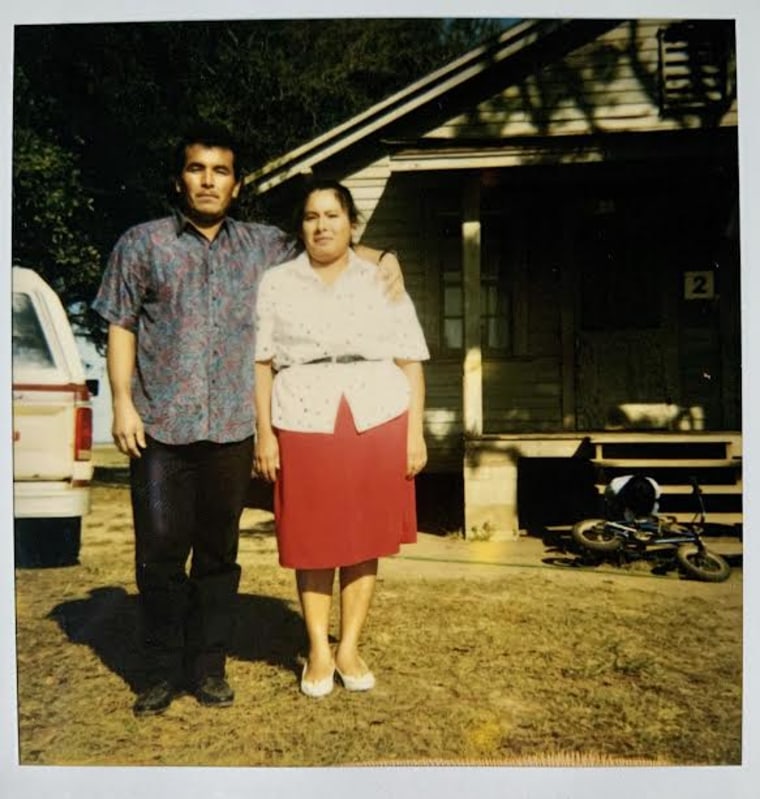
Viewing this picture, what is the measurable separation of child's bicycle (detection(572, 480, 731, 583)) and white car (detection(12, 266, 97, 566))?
8.02 ft

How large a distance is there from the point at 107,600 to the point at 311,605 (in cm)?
98

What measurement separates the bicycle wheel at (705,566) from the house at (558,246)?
28 cm

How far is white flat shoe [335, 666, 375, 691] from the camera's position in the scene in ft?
9.20

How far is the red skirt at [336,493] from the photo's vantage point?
2754mm

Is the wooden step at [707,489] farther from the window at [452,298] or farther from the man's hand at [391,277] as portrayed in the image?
the man's hand at [391,277]

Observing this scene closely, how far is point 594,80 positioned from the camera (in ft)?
15.8

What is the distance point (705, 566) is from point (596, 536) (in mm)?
525

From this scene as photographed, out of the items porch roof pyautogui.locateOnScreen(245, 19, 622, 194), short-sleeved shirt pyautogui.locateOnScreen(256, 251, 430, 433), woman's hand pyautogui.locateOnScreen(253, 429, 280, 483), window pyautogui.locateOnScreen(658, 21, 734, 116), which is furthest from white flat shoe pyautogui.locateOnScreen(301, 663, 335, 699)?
window pyautogui.locateOnScreen(658, 21, 734, 116)

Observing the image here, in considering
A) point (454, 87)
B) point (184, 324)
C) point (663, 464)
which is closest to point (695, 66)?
point (454, 87)

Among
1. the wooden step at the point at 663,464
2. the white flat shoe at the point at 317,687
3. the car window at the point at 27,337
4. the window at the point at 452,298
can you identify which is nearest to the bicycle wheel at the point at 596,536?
the wooden step at the point at 663,464

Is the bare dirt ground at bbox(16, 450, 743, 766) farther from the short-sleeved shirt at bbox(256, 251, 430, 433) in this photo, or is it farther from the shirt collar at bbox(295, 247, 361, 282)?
the shirt collar at bbox(295, 247, 361, 282)

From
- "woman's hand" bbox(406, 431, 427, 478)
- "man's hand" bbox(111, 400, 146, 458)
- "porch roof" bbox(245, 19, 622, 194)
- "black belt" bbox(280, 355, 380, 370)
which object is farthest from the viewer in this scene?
"porch roof" bbox(245, 19, 622, 194)

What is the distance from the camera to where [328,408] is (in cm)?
274

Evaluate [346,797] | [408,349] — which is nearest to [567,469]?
[408,349]
